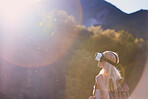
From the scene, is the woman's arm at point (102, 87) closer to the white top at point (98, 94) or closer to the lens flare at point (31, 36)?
the white top at point (98, 94)

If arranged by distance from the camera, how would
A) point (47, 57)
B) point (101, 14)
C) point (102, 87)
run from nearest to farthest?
point (102, 87)
point (47, 57)
point (101, 14)

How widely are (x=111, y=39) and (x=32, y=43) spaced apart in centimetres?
621

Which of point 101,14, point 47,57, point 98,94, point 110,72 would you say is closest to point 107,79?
point 110,72

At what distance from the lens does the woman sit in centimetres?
250

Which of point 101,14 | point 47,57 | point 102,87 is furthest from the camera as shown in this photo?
point 101,14

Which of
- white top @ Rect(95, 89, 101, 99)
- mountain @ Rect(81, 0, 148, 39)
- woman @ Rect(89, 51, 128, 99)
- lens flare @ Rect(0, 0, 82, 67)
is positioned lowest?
white top @ Rect(95, 89, 101, 99)

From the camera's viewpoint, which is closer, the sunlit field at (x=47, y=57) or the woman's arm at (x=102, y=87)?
the woman's arm at (x=102, y=87)

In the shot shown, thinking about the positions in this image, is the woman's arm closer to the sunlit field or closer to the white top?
the white top

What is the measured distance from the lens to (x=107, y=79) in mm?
2547

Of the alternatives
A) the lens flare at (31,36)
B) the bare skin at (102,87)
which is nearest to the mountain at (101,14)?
the lens flare at (31,36)

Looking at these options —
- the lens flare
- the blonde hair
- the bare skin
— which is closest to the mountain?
the lens flare

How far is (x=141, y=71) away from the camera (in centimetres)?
1198

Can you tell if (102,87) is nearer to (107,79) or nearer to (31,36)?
(107,79)

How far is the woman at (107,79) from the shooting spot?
98.4 inches
